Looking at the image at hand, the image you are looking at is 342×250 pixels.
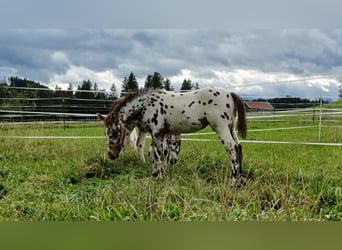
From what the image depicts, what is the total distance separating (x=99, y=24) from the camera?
244 cm

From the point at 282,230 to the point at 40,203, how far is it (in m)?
1.41

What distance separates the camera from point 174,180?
8.05 ft

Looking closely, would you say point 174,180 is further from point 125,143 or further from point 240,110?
point 240,110

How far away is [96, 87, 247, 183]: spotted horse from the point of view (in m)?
2.53

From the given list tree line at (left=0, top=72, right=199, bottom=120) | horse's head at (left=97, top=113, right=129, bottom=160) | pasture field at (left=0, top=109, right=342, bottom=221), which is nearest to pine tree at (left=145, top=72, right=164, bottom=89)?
tree line at (left=0, top=72, right=199, bottom=120)

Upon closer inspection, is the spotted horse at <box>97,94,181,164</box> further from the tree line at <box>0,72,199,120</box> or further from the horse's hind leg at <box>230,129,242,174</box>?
the horse's hind leg at <box>230,129,242,174</box>

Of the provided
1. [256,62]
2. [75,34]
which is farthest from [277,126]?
[75,34]

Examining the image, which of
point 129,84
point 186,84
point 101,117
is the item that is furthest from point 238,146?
point 101,117

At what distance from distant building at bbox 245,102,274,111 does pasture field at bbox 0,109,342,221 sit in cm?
9

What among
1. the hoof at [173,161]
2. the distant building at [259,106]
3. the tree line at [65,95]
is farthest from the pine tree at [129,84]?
the distant building at [259,106]

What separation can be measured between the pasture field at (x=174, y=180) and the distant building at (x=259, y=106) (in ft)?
0.29

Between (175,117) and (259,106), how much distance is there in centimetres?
63

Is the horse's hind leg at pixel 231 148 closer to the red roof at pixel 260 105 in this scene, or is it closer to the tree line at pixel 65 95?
the red roof at pixel 260 105

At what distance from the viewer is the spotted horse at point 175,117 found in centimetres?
253
